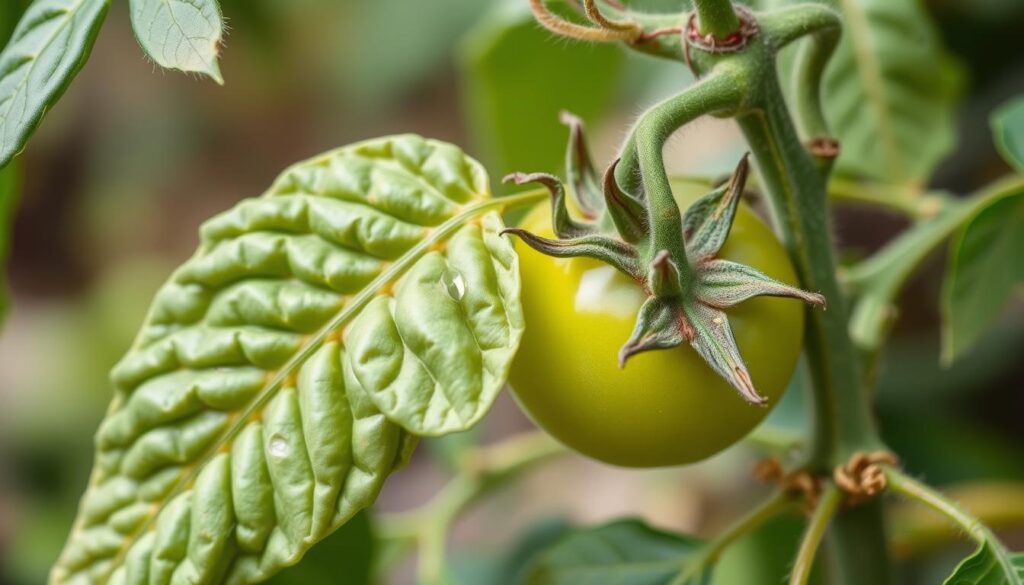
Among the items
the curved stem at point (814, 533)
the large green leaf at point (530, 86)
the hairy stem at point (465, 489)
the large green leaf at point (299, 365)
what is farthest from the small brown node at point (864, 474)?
the large green leaf at point (530, 86)

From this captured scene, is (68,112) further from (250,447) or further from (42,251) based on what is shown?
(250,447)

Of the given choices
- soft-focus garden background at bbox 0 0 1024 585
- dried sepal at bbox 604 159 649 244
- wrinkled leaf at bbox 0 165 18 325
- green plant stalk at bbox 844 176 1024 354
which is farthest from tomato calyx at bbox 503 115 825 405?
wrinkled leaf at bbox 0 165 18 325

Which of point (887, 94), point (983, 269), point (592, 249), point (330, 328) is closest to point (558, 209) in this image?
point (592, 249)

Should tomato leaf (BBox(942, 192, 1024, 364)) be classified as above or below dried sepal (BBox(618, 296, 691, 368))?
below

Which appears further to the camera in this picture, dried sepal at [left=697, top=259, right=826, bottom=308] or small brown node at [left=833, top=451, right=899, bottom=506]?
small brown node at [left=833, top=451, right=899, bottom=506]

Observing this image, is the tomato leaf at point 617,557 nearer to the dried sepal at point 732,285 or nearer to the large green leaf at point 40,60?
the dried sepal at point 732,285

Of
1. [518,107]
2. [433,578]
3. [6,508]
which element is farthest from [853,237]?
[6,508]

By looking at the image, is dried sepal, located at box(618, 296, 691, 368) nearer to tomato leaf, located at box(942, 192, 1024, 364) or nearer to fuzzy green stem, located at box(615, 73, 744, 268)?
fuzzy green stem, located at box(615, 73, 744, 268)
